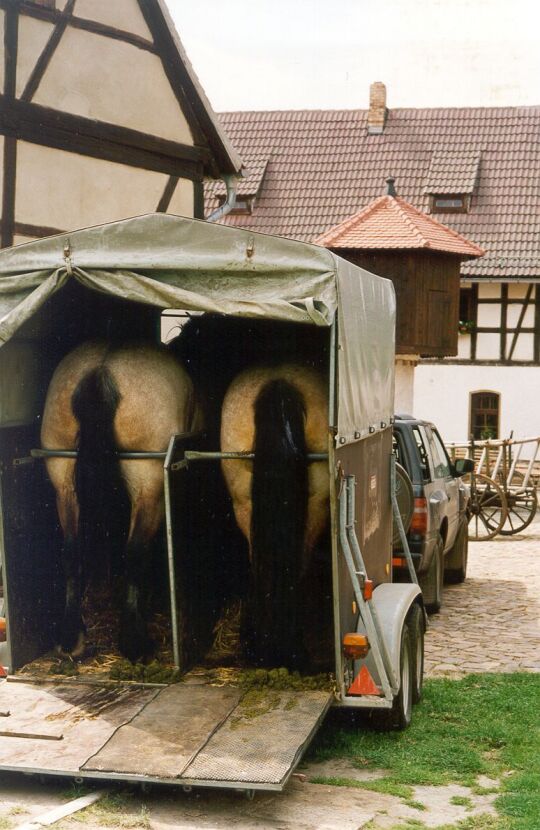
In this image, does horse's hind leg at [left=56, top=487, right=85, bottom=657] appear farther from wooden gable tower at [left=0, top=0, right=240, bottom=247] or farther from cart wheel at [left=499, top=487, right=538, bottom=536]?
cart wheel at [left=499, top=487, right=538, bottom=536]

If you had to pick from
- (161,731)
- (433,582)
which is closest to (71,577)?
(161,731)

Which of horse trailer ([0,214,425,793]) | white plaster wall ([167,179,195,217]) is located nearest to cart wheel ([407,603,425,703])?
horse trailer ([0,214,425,793])

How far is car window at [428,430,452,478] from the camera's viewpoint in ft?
41.5

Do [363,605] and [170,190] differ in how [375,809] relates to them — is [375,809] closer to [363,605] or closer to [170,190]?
[363,605]

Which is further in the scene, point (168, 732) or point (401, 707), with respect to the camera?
point (401, 707)

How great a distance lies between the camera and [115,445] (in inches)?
291

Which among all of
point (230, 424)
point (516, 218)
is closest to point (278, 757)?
point (230, 424)

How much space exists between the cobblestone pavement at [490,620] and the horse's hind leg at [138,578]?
9.60 feet

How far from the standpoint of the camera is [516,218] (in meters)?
34.6

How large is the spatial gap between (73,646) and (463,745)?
2414 mm

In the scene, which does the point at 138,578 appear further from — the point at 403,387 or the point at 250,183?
the point at 250,183

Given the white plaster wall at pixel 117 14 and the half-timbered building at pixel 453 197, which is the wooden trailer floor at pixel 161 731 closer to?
the white plaster wall at pixel 117 14

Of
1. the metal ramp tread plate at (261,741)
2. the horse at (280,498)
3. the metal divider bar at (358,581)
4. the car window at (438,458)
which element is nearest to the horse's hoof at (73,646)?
the horse at (280,498)

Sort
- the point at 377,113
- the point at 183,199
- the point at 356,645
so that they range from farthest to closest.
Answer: the point at 377,113 < the point at 183,199 < the point at 356,645
